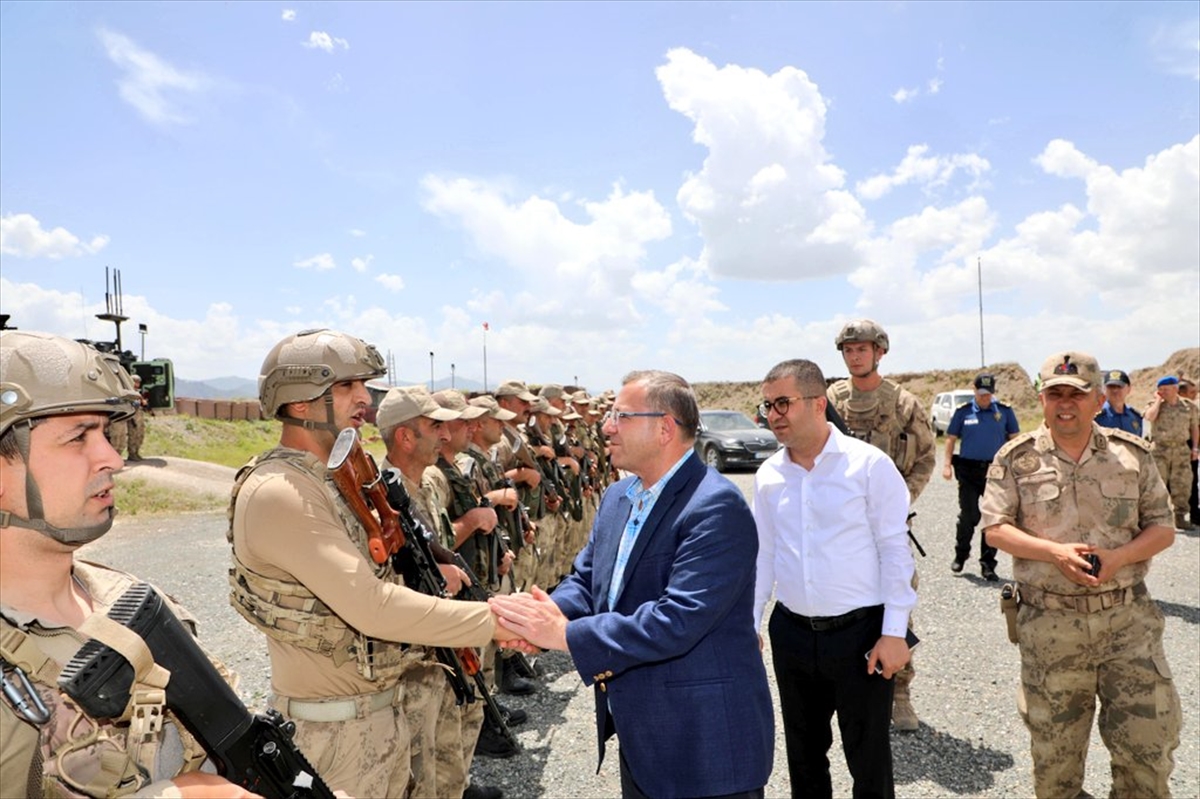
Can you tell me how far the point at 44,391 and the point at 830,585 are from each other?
2858mm

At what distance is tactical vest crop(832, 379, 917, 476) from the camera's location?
4.90m

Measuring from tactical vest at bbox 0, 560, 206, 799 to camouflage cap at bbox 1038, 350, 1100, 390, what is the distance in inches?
143

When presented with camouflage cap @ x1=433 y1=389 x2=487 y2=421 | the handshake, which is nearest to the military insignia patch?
the handshake

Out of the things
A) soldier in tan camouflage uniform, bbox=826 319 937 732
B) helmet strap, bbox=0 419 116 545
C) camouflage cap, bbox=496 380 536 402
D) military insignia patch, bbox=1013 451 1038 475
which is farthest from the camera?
camouflage cap, bbox=496 380 536 402

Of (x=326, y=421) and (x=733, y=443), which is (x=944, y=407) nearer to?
(x=733, y=443)

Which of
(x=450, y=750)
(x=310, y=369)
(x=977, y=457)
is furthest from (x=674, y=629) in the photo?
(x=977, y=457)

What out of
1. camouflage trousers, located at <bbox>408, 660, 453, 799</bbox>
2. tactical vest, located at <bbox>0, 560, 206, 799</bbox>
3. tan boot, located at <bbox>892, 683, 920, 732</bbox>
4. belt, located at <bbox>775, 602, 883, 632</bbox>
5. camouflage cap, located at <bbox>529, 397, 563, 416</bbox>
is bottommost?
tan boot, located at <bbox>892, 683, 920, 732</bbox>

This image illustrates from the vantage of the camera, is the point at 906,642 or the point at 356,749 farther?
the point at 906,642

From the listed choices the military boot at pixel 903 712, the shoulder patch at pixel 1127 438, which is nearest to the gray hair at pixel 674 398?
the shoulder patch at pixel 1127 438

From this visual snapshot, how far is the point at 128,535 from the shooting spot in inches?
480

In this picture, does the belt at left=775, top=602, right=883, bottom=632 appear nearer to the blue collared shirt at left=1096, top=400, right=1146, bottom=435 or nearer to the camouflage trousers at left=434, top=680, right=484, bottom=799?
the camouflage trousers at left=434, top=680, right=484, bottom=799

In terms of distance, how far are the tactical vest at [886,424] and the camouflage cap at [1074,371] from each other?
153 cm

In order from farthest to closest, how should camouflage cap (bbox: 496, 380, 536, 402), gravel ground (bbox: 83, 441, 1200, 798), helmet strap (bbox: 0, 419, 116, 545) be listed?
1. camouflage cap (bbox: 496, 380, 536, 402)
2. gravel ground (bbox: 83, 441, 1200, 798)
3. helmet strap (bbox: 0, 419, 116, 545)

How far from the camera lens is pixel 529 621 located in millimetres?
2393
